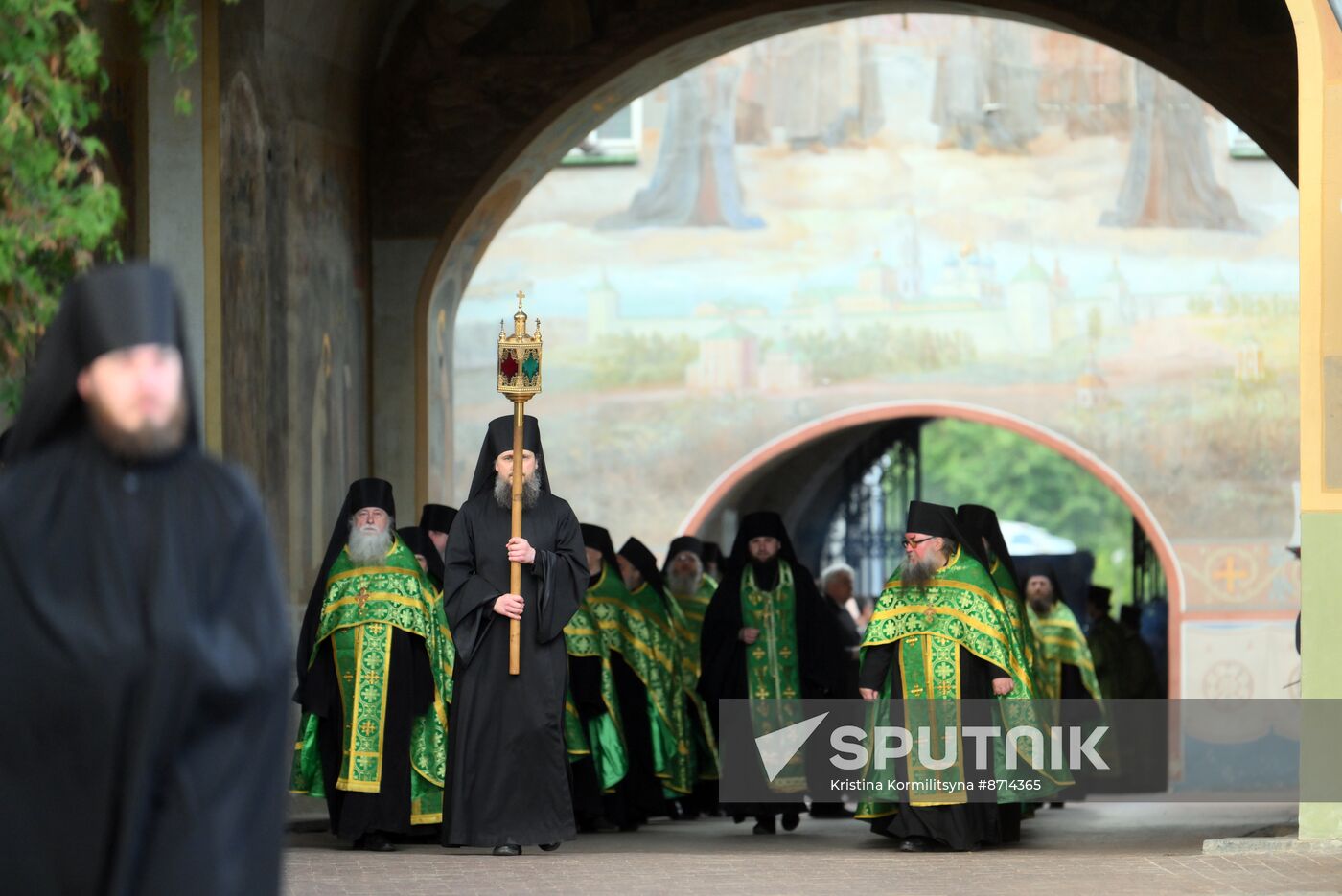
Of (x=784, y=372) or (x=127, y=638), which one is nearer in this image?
(x=127, y=638)

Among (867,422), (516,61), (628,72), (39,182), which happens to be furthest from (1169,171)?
(39,182)

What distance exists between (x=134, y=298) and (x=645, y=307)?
22.2 m

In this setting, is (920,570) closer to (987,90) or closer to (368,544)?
(368,544)

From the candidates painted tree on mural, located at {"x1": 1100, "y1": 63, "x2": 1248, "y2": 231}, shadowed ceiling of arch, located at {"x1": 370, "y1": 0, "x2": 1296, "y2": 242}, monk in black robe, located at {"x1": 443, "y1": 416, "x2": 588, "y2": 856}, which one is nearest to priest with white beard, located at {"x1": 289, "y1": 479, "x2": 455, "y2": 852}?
monk in black robe, located at {"x1": 443, "y1": 416, "x2": 588, "y2": 856}

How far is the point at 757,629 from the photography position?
13828 millimetres

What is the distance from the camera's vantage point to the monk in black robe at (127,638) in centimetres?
359

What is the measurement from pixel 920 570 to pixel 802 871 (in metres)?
2.43

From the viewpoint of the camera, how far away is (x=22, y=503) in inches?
145

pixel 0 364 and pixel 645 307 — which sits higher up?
pixel 645 307

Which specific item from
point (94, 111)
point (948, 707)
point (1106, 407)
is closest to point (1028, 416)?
point (1106, 407)

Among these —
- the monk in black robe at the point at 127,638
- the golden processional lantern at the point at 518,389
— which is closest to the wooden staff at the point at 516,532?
the golden processional lantern at the point at 518,389

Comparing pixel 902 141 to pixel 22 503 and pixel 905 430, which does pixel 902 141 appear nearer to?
pixel 905 430

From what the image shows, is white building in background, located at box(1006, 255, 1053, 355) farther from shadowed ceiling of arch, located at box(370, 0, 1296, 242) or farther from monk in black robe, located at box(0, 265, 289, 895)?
monk in black robe, located at box(0, 265, 289, 895)

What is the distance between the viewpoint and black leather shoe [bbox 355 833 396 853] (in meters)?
11.0
